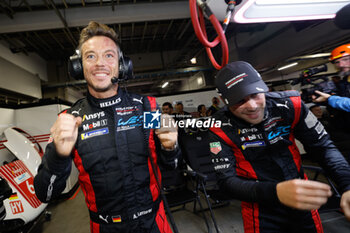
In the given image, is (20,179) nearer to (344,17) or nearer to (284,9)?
(284,9)

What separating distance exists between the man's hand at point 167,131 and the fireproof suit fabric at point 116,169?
0.11m

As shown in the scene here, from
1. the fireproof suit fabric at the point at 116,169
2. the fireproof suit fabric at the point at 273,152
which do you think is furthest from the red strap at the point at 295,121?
the fireproof suit fabric at the point at 116,169

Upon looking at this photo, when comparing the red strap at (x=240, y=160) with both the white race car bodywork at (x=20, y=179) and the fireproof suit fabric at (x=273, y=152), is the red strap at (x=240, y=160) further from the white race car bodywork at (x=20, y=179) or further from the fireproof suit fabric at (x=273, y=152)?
the white race car bodywork at (x=20, y=179)

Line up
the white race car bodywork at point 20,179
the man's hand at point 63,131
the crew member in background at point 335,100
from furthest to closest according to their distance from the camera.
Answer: the white race car bodywork at point 20,179 < the crew member in background at point 335,100 < the man's hand at point 63,131

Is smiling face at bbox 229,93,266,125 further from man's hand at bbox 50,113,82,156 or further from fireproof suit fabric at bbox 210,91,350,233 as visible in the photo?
man's hand at bbox 50,113,82,156

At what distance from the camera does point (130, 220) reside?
0.94 metres

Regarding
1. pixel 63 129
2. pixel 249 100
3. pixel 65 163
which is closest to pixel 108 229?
pixel 65 163

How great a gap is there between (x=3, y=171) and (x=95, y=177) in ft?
9.05

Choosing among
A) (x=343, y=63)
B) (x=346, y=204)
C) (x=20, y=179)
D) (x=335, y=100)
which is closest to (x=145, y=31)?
(x=20, y=179)

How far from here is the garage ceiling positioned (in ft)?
13.3

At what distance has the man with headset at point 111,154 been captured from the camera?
941 millimetres

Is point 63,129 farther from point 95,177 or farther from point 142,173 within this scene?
point 142,173

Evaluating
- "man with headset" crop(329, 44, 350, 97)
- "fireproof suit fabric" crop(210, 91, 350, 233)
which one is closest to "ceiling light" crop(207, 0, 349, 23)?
"fireproof suit fabric" crop(210, 91, 350, 233)

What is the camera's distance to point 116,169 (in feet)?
3.13
